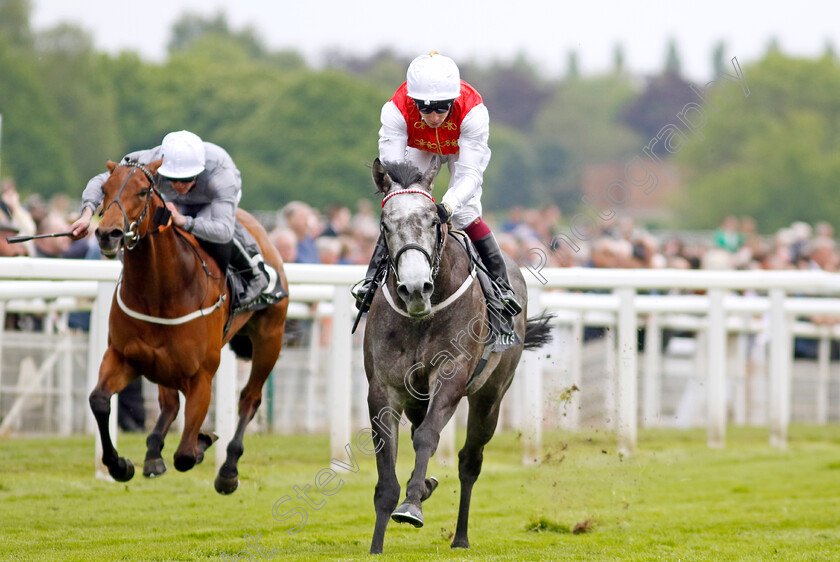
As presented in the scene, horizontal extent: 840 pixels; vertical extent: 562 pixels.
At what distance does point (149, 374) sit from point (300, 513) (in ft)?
4.01

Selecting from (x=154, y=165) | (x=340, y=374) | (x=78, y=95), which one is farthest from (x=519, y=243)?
(x=78, y=95)

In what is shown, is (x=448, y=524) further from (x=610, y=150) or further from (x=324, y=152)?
(x=610, y=150)

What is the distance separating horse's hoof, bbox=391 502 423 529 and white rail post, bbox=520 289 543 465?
4139 millimetres

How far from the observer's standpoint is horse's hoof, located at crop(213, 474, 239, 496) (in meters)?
7.10

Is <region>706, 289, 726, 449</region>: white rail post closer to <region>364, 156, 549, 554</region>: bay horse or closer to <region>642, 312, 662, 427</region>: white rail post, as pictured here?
<region>642, 312, 662, 427</region>: white rail post

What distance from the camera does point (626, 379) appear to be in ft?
31.2

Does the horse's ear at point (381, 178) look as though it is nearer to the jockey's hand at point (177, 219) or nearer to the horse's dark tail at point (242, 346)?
the jockey's hand at point (177, 219)

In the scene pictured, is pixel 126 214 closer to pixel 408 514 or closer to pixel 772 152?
pixel 408 514

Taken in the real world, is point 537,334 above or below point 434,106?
below

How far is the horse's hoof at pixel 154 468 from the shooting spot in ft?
21.7

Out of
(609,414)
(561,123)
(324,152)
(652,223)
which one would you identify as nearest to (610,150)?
(561,123)

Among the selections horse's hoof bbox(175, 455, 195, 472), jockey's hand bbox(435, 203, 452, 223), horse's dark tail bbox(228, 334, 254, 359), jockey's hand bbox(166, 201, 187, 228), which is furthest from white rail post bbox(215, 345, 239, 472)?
jockey's hand bbox(435, 203, 452, 223)

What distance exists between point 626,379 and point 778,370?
6.59 feet

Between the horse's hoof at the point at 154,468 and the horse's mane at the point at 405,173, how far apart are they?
220 centimetres
